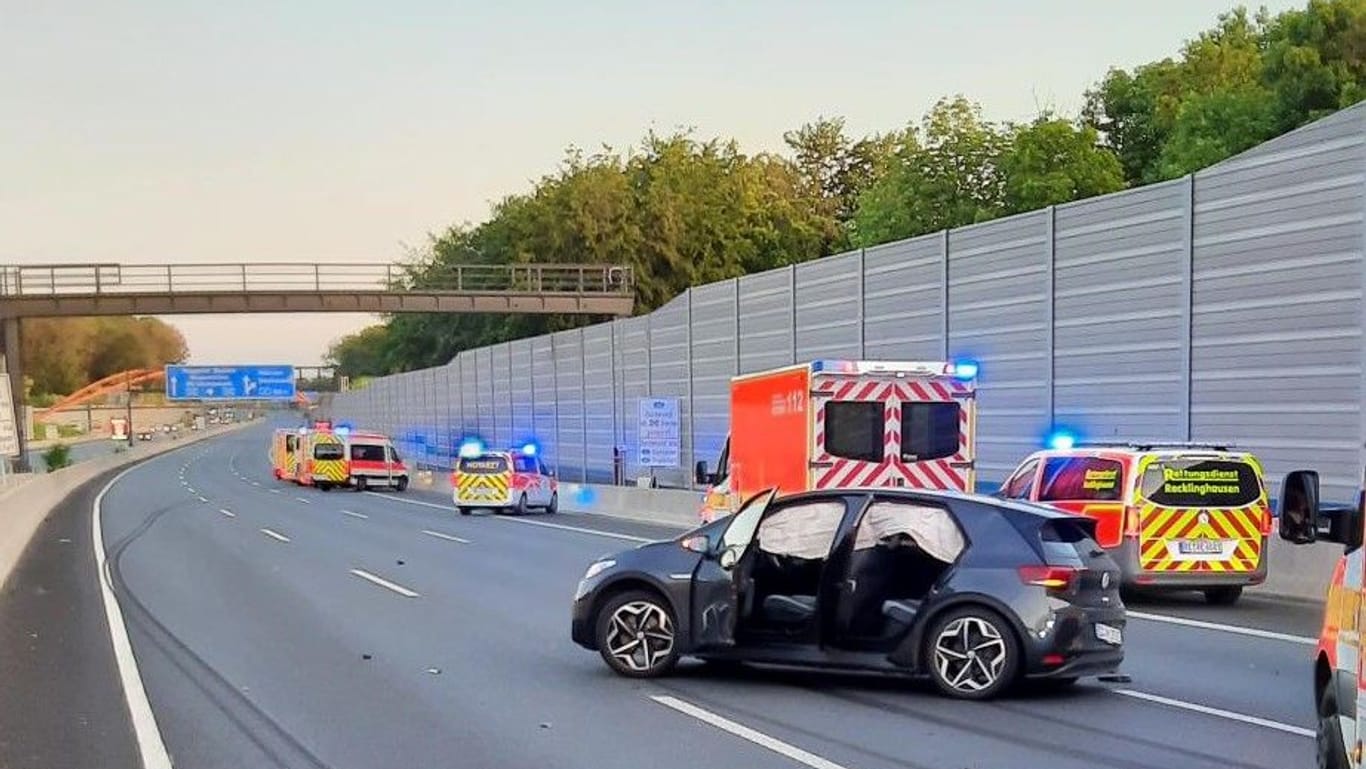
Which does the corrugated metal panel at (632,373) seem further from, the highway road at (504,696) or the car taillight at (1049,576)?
the car taillight at (1049,576)

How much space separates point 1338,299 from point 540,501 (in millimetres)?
25513

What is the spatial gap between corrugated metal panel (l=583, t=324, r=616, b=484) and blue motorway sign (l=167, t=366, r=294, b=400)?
46957mm

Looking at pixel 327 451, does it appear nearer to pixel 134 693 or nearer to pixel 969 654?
pixel 134 693

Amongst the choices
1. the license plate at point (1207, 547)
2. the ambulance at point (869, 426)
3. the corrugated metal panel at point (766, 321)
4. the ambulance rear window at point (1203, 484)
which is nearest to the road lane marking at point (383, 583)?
the ambulance at point (869, 426)

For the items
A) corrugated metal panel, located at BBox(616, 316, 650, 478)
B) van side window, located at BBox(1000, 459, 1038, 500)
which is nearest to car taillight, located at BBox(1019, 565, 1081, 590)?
van side window, located at BBox(1000, 459, 1038, 500)

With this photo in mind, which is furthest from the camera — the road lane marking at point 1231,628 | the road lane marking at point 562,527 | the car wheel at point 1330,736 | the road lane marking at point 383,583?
the road lane marking at point 562,527

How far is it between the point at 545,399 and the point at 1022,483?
37077 mm

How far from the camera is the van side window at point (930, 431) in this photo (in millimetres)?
21219

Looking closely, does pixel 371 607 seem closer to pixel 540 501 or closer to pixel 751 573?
pixel 751 573

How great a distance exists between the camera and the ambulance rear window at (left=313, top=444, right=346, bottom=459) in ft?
198

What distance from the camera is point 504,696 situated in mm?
11523

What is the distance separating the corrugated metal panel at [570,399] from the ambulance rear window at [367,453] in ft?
33.1

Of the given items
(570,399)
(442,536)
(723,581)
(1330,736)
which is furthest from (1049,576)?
(570,399)

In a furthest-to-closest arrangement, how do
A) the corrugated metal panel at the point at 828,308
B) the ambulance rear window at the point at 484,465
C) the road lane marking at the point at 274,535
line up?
the ambulance rear window at the point at 484,465 → the corrugated metal panel at the point at 828,308 → the road lane marking at the point at 274,535
